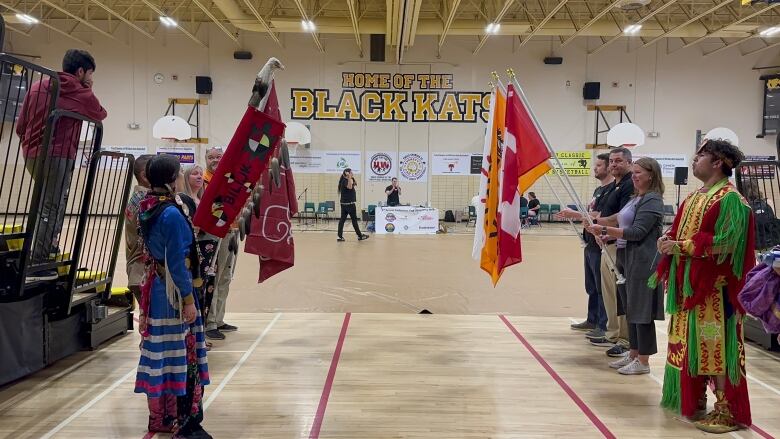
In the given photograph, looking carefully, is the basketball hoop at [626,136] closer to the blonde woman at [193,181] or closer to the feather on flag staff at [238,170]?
the blonde woman at [193,181]

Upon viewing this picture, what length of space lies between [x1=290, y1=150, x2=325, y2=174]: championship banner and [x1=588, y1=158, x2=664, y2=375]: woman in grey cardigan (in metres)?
13.2

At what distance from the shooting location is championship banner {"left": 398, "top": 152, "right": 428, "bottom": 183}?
16.2m

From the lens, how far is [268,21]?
520 inches

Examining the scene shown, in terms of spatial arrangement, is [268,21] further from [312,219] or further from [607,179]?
[607,179]

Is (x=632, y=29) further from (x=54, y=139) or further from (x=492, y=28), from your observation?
(x=54, y=139)

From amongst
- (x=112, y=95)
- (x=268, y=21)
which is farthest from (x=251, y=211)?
(x=112, y=95)

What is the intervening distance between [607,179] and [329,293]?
10.9ft

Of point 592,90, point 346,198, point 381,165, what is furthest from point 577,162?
point 346,198

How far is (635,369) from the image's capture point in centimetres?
357

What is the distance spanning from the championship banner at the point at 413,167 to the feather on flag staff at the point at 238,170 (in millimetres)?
13433

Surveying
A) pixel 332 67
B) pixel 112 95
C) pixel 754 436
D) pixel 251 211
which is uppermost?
pixel 332 67

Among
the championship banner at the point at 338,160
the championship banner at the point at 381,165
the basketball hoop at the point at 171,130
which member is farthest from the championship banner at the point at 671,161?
the basketball hoop at the point at 171,130

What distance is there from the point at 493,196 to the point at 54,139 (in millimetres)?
3142

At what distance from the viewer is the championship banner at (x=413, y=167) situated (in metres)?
16.2
